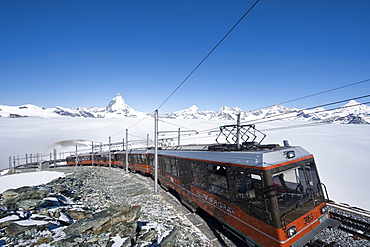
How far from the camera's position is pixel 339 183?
2103cm

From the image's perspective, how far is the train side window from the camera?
6.09 m

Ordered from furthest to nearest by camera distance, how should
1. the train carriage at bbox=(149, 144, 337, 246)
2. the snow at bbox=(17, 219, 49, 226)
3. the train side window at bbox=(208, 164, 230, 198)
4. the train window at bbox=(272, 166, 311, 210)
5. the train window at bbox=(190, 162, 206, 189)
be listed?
the train window at bbox=(190, 162, 206, 189) → the snow at bbox=(17, 219, 49, 226) → the train side window at bbox=(208, 164, 230, 198) → the train window at bbox=(272, 166, 311, 210) → the train carriage at bbox=(149, 144, 337, 246)

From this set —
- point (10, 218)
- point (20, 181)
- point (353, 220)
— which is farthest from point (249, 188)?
point (20, 181)

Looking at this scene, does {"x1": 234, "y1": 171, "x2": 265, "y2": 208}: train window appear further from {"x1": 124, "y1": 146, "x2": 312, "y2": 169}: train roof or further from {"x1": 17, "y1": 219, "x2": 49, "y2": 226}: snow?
{"x1": 17, "y1": 219, "x2": 49, "y2": 226}: snow

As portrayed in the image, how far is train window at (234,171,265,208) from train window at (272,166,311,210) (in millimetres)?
467

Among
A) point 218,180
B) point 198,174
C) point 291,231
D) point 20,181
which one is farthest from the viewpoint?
point 20,181

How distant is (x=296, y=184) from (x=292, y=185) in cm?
12

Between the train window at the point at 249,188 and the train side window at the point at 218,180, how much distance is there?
1.96 ft

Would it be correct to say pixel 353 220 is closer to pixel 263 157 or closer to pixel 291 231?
pixel 291 231

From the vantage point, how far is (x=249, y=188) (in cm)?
507

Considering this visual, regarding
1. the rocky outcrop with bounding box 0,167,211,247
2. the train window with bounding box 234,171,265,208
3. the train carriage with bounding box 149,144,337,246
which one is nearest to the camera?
the train carriage with bounding box 149,144,337,246

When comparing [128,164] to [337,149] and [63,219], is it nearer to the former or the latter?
[63,219]

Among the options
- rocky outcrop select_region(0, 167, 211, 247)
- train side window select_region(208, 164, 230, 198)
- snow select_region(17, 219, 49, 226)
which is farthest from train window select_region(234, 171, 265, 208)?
snow select_region(17, 219, 49, 226)

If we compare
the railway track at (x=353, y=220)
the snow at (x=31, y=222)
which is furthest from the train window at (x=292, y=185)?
the snow at (x=31, y=222)
